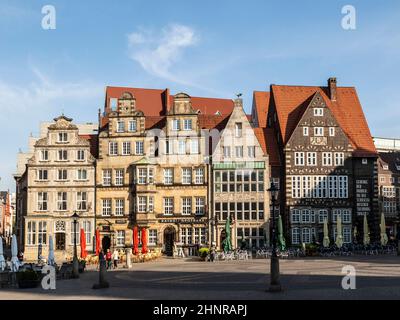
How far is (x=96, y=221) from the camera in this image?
190 ft

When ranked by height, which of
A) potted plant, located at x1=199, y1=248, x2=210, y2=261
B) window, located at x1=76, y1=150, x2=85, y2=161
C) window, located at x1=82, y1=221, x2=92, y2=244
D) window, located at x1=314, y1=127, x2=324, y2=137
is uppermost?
window, located at x1=314, y1=127, x2=324, y2=137

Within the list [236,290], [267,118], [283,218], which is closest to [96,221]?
[283,218]

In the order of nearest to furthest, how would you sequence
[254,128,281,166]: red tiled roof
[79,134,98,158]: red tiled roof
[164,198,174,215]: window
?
[164,198,174,215]: window, [254,128,281,166]: red tiled roof, [79,134,98,158]: red tiled roof

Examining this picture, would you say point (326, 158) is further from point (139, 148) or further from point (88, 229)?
point (88, 229)

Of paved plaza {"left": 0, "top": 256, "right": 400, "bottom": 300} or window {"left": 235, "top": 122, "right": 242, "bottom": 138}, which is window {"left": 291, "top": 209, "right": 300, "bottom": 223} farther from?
paved plaza {"left": 0, "top": 256, "right": 400, "bottom": 300}

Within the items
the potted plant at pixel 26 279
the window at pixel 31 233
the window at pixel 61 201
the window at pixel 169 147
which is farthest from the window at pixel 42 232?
the potted plant at pixel 26 279

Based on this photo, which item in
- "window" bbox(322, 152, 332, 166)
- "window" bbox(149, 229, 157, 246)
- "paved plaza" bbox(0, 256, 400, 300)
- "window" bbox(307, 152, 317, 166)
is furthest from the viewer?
"window" bbox(322, 152, 332, 166)

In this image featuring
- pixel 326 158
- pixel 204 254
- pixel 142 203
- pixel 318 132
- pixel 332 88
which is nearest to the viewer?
pixel 204 254

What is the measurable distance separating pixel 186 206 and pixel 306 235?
1180 centimetres

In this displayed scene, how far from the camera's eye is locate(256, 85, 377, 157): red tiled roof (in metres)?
60.8

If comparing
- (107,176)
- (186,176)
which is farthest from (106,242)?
(186,176)

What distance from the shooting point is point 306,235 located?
58.1m

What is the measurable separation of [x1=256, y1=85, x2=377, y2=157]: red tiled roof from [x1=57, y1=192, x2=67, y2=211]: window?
867 inches

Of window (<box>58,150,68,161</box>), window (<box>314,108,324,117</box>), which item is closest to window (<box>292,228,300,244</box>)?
window (<box>314,108,324,117</box>)
